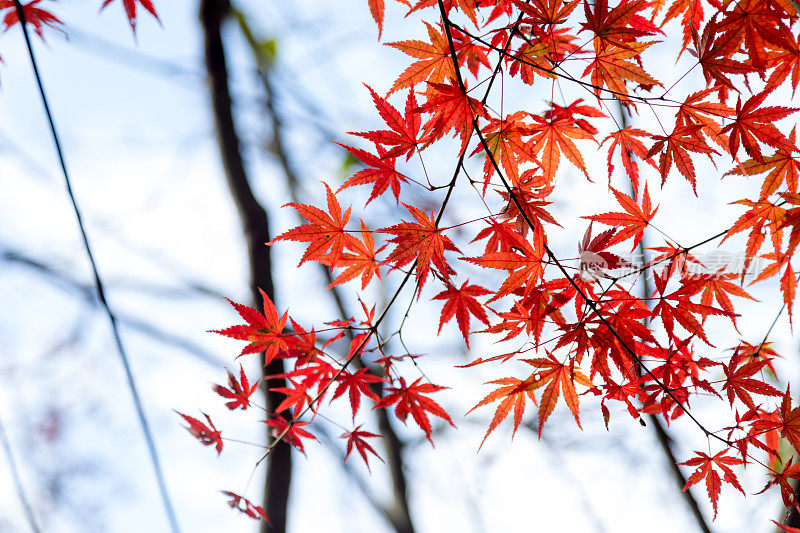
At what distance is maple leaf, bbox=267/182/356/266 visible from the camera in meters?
0.95

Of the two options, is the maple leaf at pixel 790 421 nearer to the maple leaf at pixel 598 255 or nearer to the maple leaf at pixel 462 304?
the maple leaf at pixel 598 255

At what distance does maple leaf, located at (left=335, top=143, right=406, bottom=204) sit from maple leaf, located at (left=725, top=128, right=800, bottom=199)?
657 millimetres

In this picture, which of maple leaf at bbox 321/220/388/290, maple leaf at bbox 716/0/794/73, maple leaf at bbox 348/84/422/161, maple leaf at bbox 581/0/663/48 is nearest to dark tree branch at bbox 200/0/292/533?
maple leaf at bbox 321/220/388/290

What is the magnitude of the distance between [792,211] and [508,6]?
0.68 meters

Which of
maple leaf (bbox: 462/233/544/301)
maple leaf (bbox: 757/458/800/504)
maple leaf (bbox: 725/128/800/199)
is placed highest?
maple leaf (bbox: 725/128/800/199)

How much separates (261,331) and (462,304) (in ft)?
1.36

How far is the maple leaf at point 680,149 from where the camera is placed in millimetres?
940

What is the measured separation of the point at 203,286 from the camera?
4.14 m

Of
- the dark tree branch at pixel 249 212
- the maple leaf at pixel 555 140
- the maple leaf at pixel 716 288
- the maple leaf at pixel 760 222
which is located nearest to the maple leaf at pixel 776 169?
the maple leaf at pixel 760 222

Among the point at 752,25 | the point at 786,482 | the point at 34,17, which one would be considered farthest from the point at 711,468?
the point at 34,17

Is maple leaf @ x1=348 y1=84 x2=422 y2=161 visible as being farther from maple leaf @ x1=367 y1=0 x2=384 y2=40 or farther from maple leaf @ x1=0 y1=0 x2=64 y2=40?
maple leaf @ x1=0 y1=0 x2=64 y2=40

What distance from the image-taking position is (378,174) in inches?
38.1

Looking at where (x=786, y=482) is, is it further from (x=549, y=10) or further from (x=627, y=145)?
(x=549, y=10)

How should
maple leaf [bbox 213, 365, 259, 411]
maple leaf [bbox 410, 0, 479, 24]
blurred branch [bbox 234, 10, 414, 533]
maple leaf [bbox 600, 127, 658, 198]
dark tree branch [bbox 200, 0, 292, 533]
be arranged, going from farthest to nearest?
blurred branch [bbox 234, 10, 414, 533], dark tree branch [bbox 200, 0, 292, 533], maple leaf [bbox 213, 365, 259, 411], maple leaf [bbox 600, 127, 658, 198], maple leaf [bbox 410, 0, 479, 24]
